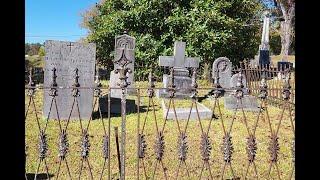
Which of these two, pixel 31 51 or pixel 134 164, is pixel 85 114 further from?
pixel 31 51

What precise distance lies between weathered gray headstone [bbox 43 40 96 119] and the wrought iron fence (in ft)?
1.47

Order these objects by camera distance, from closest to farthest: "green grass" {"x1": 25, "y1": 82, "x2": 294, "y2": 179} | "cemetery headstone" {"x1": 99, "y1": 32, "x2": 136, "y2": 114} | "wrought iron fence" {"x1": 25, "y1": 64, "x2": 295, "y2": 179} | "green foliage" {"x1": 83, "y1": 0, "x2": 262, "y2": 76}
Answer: "wrought iron fence" {"x1": 25, "y1": 64, "x2": 295, "y2": 179} < "green grass" {"x1": 25, "y1": 82, "x2": 294, "y2": 179} < "cemetery headstone" {"x1": 99, "y1": 32, "x2": 136, "y2": 114} < "green foliage" {"x1": 83, "y1": 0, "x2": 262, "y2": 76}

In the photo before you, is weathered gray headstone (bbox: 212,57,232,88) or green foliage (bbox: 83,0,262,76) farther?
green foliage (bbox: 83,0,262,76)

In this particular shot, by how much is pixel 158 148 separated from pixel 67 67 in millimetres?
4968

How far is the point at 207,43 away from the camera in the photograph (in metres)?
17.9

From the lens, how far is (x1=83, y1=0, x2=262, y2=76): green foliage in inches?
712

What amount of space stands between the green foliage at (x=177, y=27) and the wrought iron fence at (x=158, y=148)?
10009mm

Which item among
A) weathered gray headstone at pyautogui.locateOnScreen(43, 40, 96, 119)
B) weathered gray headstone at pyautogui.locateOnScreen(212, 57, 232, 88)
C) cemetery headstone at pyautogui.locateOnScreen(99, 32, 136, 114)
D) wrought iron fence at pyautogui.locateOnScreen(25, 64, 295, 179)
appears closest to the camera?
wrought iron fence at pyautogui.locateOnScreen(25, 64, 295, 179)

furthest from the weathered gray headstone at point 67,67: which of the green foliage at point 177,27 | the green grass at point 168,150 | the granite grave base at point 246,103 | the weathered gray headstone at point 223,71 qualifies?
the green foliage at point 177,27

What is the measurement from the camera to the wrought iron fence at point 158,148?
11.6 ft

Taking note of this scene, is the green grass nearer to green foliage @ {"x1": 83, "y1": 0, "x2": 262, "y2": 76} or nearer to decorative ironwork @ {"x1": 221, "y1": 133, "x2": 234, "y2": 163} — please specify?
decorative ironwork @ {"x1": 221, "y1": 133, "x2": 234, "y2": 163}

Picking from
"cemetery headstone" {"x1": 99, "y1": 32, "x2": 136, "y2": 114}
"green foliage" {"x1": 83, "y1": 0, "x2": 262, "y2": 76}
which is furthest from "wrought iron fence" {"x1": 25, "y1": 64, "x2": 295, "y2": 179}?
"green foliage" {"x1": 83, "y1": 0, "x2": 262, "y2": 76}

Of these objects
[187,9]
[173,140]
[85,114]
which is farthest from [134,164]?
[187,9]
